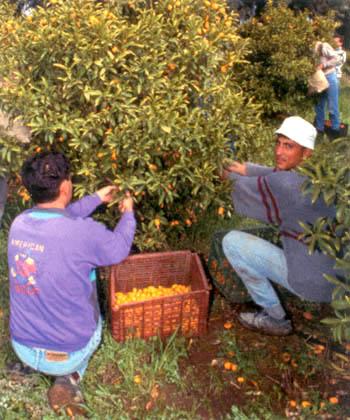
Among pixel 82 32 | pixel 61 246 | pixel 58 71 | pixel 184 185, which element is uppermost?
pixel 82 32

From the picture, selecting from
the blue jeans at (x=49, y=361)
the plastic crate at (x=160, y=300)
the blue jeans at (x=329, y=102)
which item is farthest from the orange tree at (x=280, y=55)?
the blue jeans at (x=49, y=361)

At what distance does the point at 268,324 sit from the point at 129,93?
1.97 m

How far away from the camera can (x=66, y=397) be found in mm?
3090

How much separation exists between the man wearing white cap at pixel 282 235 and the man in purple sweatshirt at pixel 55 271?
0.89m

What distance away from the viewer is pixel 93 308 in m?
3.19

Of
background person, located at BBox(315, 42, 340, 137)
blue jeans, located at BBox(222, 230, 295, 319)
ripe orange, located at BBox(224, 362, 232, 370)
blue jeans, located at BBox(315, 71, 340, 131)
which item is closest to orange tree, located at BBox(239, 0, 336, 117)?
background person, located at BBox(315, 42, 340, 137)

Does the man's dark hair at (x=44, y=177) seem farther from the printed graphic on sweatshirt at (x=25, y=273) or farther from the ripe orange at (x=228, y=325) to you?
the ripe orange at (x=228, y=325)

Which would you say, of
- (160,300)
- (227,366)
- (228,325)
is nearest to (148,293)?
(160,300)

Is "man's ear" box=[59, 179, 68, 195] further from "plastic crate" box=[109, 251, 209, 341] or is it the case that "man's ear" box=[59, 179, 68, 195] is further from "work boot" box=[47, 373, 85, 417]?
"work boot" box=[47, 373, 85, 417]

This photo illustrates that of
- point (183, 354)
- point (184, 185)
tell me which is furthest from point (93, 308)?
point (184, 185)

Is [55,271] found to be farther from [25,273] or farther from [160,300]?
[160,300]

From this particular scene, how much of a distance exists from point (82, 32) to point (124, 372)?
2246 millimetres

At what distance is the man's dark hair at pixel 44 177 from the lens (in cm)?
289

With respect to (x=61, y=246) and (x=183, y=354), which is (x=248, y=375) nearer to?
(x=183, y=354)
